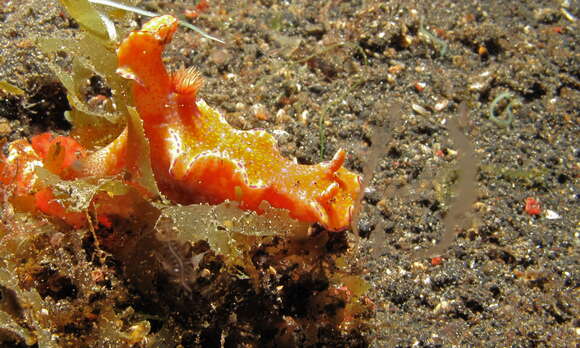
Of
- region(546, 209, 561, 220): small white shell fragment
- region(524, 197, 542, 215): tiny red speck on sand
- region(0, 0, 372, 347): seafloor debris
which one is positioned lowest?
region(546, 209, 561, 220): small white shell fragment

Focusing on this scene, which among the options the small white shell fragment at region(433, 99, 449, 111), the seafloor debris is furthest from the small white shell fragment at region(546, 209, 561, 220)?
the seafloor debris

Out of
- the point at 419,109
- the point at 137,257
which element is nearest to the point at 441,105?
the point at 419,109

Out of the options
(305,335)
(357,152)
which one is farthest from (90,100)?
(305,335)

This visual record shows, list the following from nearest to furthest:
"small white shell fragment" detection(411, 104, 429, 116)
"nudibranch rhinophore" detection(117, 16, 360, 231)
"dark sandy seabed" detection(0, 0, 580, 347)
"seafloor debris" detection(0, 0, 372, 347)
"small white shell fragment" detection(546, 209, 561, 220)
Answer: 1. "seafloor debris" detection(0, 0, 372, 347)
2. "nudibranch rhinophore" detection(117, 16, 360, 231)
3. "dark sandy seabed" detection(0, 0, 580, 347)
4. "small white shell fragment" detection(546, 209, 561, 220)
5. "small white shell fragment" detection(411, 104, 429, 116)

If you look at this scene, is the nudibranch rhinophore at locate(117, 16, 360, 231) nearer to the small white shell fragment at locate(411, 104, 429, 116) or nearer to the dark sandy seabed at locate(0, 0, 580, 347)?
the dark sandy seabed at locate(0, 0, 580, 347)

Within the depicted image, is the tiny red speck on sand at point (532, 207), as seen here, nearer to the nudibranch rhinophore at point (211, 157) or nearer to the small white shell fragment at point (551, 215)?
the small white shell fragment at point (551, 215)

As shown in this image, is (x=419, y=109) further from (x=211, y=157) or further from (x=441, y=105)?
(x=211, y=157)
